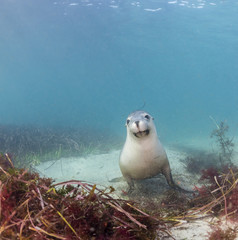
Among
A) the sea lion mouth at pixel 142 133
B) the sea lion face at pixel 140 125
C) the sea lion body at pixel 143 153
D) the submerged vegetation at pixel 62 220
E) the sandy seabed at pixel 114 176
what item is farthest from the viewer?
the sea lion body at pixel 143 153

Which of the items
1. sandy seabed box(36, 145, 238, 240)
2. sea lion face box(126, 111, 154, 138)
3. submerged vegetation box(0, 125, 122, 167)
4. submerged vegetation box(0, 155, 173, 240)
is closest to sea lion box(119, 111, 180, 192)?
sea lion face box(126, 111, 154, 138)

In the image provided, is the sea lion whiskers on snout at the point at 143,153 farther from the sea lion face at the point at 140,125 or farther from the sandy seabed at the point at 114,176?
the sandy seabed at the point at 114,176

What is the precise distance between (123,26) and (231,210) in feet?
90.5

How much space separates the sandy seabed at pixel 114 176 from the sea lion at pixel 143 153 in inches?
15.1

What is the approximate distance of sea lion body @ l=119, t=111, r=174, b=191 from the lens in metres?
3.58

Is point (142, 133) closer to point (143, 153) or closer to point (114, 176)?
point (143, 153)

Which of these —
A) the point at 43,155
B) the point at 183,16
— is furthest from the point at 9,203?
the point at 183,16

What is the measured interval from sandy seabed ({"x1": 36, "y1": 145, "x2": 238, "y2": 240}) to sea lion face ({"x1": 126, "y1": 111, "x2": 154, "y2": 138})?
1.09 metres

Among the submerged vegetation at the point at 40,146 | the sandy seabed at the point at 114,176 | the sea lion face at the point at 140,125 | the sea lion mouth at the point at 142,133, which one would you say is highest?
the sea lion face at the point at 140,125

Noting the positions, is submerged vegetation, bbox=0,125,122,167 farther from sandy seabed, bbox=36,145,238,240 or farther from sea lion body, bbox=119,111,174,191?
sea lion body, bbox=119,111,174,191

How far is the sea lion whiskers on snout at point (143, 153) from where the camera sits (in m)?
3.58

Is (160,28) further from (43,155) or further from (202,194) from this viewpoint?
(202,194)

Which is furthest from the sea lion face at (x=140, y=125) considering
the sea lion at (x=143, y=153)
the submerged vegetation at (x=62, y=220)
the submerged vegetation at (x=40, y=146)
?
the submerged vegetation at (x=40, y=146)

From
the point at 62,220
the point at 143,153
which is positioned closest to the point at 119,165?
the point at 143,153
